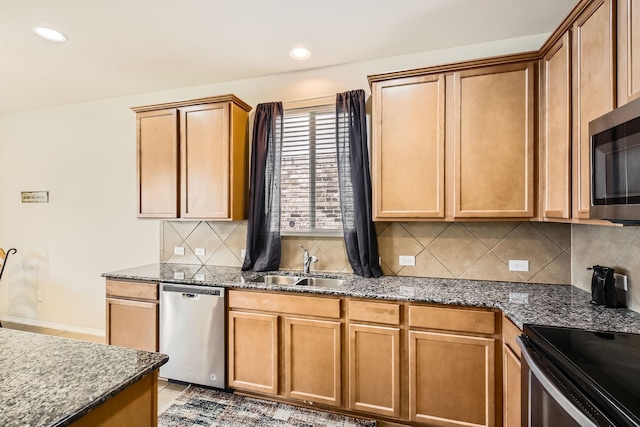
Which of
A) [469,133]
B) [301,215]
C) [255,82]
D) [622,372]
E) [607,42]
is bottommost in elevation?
[622,372]

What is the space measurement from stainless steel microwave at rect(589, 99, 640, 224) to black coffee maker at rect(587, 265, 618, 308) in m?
0.68

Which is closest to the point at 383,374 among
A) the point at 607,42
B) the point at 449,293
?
the point at 449,293

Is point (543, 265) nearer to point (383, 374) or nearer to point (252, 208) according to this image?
point (383, 374)

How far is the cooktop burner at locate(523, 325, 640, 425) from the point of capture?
3.11 feet

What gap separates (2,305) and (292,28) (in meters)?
5.29

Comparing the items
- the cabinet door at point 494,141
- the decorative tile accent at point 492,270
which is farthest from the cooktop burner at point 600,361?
the decorative tile accent at point 492,270

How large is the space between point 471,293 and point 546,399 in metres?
0.90

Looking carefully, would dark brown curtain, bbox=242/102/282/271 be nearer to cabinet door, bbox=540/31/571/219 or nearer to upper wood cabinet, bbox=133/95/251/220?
upper wood cabinet, bbox=133/95/251/220

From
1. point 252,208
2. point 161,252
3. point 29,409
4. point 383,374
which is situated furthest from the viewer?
point 161,252

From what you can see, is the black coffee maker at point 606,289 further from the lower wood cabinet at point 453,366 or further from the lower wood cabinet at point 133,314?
the lower wood cabinet at point 133,314

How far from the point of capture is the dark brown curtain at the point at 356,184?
104 inches

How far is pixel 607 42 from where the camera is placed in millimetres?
1480

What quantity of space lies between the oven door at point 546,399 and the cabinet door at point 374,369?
2.60 ft

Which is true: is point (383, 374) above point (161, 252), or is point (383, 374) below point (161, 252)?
below
